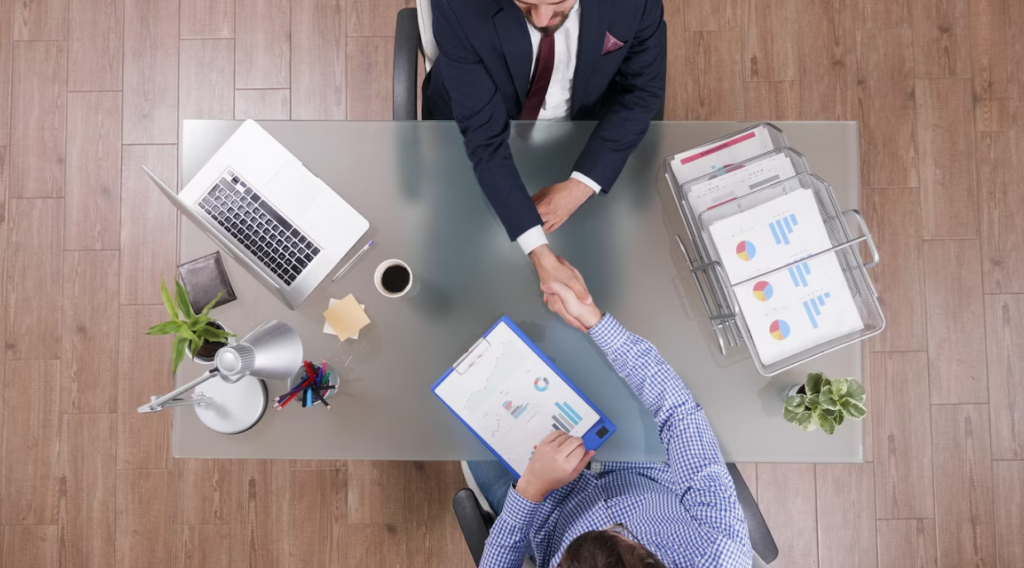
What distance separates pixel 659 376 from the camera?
1232 millimetres

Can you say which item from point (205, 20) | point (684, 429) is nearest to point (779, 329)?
point (684, 429)

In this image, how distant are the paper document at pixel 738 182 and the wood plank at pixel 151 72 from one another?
1883mm

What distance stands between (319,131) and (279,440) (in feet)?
2.26

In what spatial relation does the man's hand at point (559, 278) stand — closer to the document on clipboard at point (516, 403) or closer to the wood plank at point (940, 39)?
the document on clipboard at point (516, 403)

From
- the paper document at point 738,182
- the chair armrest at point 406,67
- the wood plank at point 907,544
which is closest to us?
the paper document at point 738,182

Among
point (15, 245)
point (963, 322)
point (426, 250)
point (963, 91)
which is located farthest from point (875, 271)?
point (15, 245)

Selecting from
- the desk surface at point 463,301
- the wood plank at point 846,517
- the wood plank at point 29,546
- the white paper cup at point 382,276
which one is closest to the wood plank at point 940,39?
the desk surface at point 463,301

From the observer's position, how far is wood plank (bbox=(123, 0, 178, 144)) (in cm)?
219

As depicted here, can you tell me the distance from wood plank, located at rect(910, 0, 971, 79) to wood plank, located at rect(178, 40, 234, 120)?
2476 mm

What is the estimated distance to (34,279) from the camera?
2.16 meters

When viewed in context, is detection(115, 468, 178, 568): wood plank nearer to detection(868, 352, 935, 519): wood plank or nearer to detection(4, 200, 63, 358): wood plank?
detection(4, 200, 63, 358): wood plank

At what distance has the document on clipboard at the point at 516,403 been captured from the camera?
50.2 inches

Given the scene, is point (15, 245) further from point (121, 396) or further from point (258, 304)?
point (258, 304)

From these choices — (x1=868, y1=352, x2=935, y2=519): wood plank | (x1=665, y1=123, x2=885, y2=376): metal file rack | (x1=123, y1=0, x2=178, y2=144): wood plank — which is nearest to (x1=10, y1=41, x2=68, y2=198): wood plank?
(x1=123, y1=0, x2=178, y2=144): wood plank
